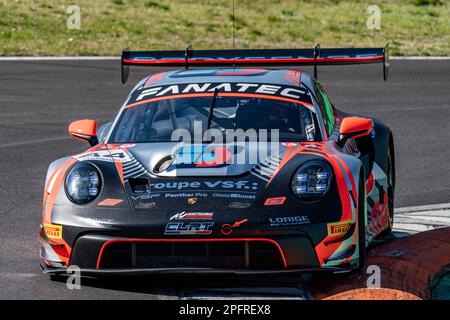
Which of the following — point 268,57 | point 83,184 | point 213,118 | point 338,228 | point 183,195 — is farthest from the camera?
point 268,57

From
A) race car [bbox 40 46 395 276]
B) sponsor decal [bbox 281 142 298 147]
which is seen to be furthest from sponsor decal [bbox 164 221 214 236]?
sponsor decal [bbox 281 142 298 147]

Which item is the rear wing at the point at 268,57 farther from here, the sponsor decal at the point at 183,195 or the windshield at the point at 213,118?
the sponsor decal at the point at 183,195

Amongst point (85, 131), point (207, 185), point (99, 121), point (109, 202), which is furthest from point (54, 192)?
point (99, 121)

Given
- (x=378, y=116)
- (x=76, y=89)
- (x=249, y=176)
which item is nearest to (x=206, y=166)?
(x=249, y=176)

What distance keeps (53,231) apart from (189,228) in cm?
83

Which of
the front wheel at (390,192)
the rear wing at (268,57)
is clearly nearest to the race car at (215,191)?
the front wheel at (390,192)

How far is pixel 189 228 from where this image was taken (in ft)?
21.4

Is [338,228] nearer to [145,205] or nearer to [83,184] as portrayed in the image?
[145,205]

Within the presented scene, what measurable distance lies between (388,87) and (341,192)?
34.3 feet

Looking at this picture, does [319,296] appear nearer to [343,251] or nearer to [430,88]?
[343,251]

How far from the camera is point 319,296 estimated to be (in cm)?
660

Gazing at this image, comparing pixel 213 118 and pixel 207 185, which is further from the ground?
pixel 213 118

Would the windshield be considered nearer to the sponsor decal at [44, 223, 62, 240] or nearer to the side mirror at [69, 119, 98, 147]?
the side mirror at [69, 119, 98, 147]

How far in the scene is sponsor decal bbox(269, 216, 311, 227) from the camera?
21.5ft
